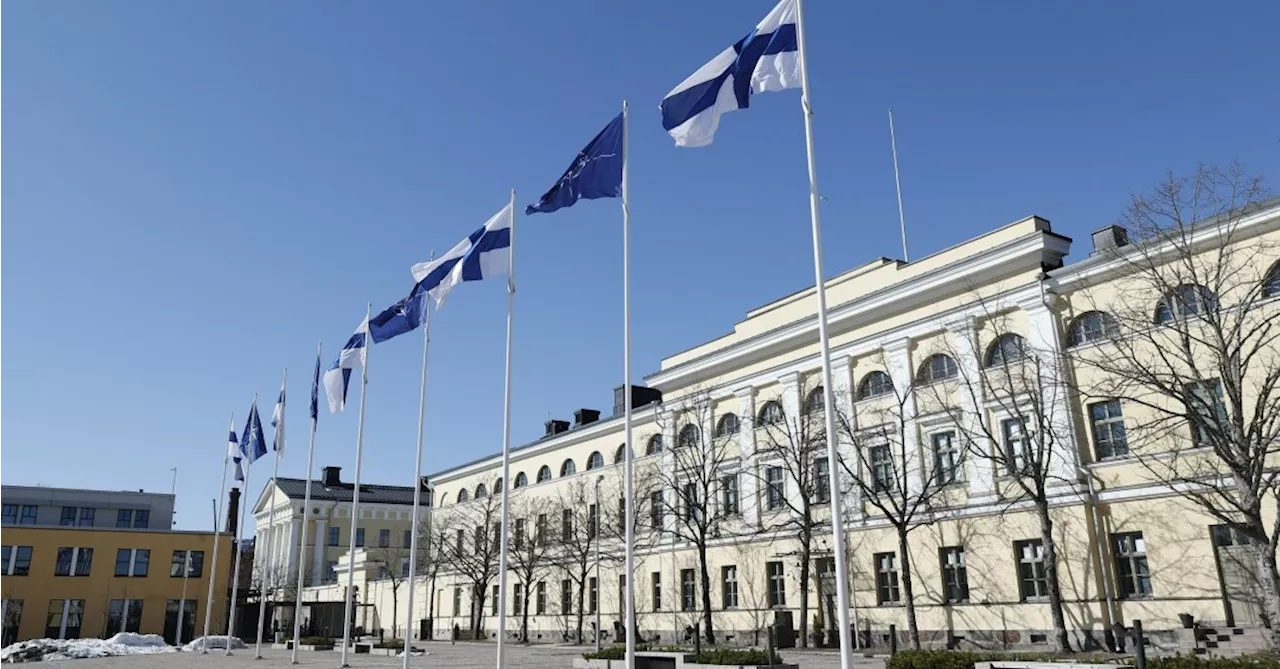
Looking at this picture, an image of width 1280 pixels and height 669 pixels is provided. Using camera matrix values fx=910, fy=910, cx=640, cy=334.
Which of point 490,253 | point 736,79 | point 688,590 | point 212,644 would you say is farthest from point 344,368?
point 212,644

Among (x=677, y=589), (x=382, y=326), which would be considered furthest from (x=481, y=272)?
(x=677, y=589)

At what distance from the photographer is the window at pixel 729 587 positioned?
43500 millimetres

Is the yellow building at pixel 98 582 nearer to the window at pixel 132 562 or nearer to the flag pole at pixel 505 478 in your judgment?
the window at pixel 132 562

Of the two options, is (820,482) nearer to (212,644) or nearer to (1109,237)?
(1109,237)

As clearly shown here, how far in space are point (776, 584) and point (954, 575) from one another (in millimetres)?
9268

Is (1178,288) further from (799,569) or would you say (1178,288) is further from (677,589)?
(677,589)

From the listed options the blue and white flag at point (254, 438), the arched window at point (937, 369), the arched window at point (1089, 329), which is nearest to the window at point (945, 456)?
the arched window at point (937, 369)

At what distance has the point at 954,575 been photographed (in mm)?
34188

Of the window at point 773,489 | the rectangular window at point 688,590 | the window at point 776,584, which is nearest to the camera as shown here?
the window at point 776,584

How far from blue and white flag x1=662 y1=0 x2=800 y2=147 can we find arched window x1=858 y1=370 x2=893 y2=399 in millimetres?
24074

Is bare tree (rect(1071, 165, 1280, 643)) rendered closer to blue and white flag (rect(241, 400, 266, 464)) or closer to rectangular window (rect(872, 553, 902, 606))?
rectangular window (rect(872, 553, 902, 606))

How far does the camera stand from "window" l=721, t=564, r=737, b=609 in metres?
43.5

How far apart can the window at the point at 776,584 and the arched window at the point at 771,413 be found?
6451mm

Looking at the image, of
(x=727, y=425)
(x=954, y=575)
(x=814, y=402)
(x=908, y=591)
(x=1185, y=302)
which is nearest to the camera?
(x=1185, y=302)
